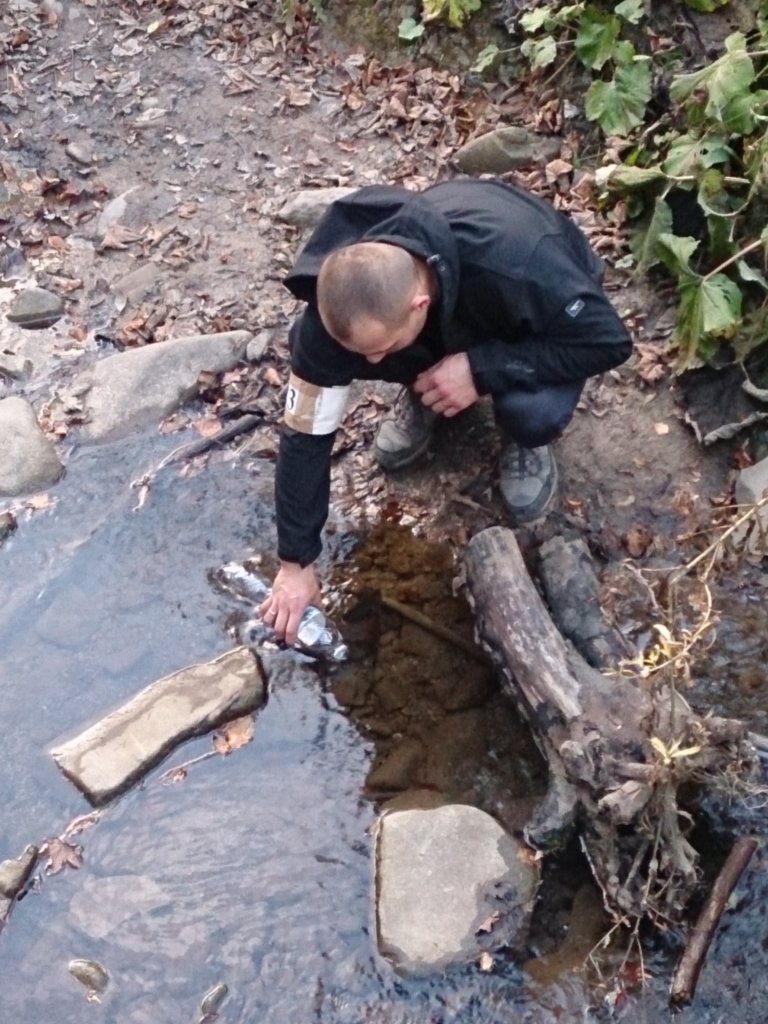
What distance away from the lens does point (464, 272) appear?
3.36 meters

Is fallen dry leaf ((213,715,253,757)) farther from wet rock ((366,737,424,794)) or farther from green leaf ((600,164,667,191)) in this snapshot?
green leaf ((600,164,667,191))

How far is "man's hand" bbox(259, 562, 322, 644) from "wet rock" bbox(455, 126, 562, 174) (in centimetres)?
276

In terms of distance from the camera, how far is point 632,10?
16.3 feet

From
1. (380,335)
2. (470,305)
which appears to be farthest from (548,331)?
(380,335)

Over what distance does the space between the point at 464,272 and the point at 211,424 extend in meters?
1.83

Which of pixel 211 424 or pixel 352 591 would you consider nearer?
pixel 352 591

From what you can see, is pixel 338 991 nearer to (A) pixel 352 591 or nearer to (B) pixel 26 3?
(A) pixel 352 591

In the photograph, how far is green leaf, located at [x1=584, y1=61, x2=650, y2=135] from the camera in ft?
16.1

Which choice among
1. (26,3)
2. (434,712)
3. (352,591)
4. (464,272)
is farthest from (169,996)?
(26,3)

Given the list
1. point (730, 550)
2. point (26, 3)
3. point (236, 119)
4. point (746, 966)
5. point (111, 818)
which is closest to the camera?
point (746, 966)

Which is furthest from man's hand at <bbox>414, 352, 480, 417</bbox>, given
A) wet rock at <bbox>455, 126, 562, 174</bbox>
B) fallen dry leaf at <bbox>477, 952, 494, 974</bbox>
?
wet rock at <bbox>455, 126, 562, 174</bbox>

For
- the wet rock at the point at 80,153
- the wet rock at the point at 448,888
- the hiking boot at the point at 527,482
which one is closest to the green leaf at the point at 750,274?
the hiking boot at the point at 527,482

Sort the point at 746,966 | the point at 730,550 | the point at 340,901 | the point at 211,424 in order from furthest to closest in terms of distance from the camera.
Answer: the point at 211,424 < the point at 730,550 < the point at 340,901 < the point at 746,966

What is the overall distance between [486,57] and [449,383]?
2.84 meters
